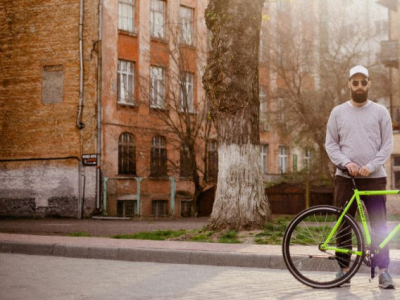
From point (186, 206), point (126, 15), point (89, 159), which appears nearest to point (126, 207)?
point (89, 159)

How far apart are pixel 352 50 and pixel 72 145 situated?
12141 millimetres

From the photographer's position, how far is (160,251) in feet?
38.0

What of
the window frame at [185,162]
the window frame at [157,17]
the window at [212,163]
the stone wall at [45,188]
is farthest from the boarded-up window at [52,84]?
the window at [212,163]

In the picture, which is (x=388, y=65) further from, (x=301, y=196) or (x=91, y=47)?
(x=91, y=47)

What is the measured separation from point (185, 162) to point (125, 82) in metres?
4.47

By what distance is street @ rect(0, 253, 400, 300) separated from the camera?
296 inches

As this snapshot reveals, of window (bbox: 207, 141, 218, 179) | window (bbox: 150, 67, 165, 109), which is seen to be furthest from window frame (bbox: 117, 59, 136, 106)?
window (bbox: 207, 141, 218, 179)

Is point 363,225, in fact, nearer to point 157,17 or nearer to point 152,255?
point 152,255

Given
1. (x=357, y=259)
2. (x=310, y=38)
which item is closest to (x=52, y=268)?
(x=357, y=259)

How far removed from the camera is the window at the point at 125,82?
109ft

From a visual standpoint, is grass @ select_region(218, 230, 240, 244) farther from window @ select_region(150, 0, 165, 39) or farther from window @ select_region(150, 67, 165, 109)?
window @ select_region(150, 0, 165, 39)

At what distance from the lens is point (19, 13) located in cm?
3362

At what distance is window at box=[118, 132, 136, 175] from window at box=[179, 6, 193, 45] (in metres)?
4.65

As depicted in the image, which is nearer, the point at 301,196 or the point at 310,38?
the point at 301,196
